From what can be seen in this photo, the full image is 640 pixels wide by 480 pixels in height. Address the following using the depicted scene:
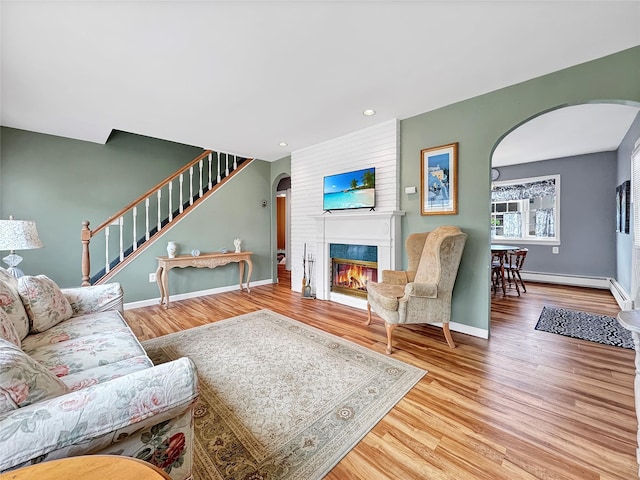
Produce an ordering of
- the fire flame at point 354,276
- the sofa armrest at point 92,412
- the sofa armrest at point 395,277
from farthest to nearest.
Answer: the fire flame at point 354,276
the sofa armrest at point 395,277
the sofa armrest at point 92,412

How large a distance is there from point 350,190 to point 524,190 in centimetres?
437

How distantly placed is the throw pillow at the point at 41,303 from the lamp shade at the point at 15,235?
0.57 metres

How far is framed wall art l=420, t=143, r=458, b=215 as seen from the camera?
9.77ft

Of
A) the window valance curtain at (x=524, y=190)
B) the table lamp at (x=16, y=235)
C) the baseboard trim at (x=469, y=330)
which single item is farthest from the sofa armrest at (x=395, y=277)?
the window valance curtain at (x=524, y=190)

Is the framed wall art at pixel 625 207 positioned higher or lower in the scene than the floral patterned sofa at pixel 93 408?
higher

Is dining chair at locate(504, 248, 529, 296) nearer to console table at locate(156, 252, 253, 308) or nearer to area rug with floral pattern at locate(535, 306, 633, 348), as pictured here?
area rug with floral pattern at locate(535, 306, 633, 348)

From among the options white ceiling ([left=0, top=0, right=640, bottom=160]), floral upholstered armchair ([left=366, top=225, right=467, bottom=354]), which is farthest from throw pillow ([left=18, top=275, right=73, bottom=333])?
floral upholstered armchair ([left=366, top=225, right=467, bottom=354])

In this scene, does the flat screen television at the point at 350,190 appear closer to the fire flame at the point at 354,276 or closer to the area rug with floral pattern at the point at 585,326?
the fire flame at the point at 354,276

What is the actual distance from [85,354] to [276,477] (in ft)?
4.10

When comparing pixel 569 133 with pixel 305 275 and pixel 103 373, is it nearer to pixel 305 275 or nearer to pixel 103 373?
pixel 305 275

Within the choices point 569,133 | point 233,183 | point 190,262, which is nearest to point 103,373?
point 190,262

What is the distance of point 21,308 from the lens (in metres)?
1.76

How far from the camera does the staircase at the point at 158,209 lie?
4.04 meters

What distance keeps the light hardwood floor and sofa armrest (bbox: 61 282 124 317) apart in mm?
688
